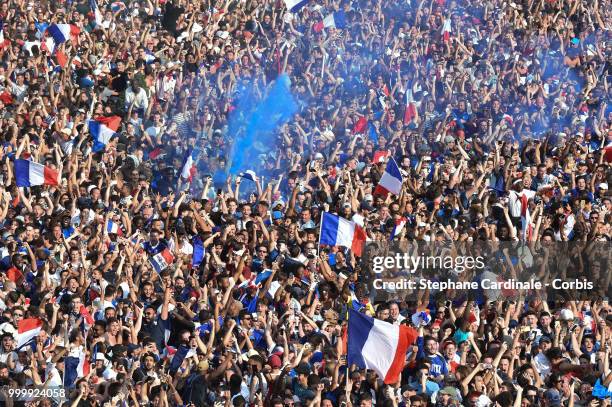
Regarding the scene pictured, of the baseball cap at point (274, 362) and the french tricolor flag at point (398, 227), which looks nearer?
the baseball cap at point (274, 362)

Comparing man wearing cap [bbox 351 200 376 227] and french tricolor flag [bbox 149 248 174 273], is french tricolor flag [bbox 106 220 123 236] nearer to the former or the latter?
french tricolor flag [bbox 149 248 174 273]

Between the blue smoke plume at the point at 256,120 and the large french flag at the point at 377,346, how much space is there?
679cm

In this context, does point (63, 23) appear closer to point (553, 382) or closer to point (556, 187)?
point (556, 187)

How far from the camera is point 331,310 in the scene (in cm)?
1991

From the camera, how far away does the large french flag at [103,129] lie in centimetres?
2498

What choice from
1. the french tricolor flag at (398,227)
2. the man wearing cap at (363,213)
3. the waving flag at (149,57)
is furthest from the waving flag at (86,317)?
the waving flag at (149,57)

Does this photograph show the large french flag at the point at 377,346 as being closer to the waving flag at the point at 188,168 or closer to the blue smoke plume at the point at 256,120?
the waving flag at the point at 188,168

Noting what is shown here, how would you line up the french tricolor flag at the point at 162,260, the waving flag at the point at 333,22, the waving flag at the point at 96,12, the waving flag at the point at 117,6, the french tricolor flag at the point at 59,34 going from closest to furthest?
1. the french tricolor flag at the point at 162,260
2. the french tricolor flag at the point at 59,34
3. the waving flag at the point at 96,12
4. the waving flag at the point at 333,22
5. the waving flag at the point at 117,6

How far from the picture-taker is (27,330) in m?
19.4

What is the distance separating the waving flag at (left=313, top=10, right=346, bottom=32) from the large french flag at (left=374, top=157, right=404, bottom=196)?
252 inches

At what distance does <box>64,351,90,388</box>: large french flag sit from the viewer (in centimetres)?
1888

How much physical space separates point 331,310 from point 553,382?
279cm

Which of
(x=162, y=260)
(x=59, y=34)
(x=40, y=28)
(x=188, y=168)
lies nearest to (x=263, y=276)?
(x=162, y=260)

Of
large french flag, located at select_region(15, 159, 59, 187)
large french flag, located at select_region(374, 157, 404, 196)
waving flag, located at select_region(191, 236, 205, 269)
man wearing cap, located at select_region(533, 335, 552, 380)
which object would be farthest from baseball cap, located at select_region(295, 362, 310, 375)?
large french flag, located at select_region(15, 159, 59, 187)
